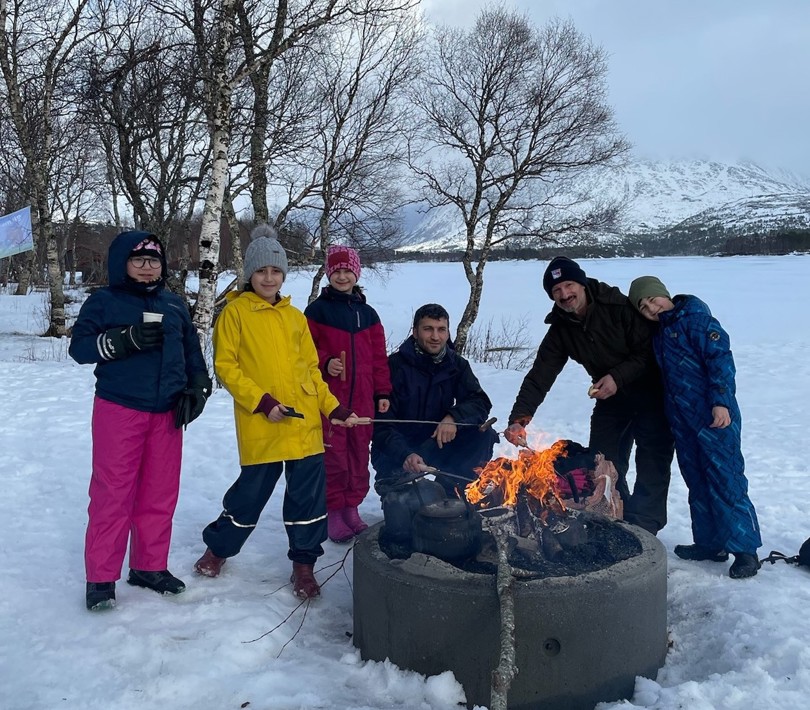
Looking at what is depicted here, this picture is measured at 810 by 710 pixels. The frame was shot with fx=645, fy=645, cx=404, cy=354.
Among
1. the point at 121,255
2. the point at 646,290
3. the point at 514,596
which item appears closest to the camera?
the point at 514,596

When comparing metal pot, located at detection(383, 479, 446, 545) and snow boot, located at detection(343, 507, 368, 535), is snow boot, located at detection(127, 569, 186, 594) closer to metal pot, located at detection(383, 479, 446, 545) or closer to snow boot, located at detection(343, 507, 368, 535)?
metal pot, located at detection(383, 479, 446, 545)

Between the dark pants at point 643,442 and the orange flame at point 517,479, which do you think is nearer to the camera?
the orange flame at point 517,479

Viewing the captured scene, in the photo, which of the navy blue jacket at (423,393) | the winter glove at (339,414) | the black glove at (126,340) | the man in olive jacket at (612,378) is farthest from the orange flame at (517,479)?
the black glove at (126,340)

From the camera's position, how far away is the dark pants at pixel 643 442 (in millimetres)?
4285

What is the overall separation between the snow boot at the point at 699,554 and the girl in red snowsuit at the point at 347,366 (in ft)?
7.10

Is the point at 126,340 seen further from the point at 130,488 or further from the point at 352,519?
the point at 352,519

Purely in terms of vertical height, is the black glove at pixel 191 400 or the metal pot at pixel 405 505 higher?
the black glove at pixel 191 400

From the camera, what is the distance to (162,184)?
1725 centimetres

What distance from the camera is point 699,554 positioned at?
13.6 feet

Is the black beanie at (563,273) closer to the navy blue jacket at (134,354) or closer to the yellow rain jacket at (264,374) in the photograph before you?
the yellow rain jacket at (264,374)

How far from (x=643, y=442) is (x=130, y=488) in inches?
125

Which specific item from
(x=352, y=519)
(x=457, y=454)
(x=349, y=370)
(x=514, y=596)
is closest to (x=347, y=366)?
(x=349, y=370)

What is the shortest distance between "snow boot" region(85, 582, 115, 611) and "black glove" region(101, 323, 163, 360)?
1.18m

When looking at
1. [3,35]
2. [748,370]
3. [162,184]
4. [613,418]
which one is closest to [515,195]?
[748,370]
